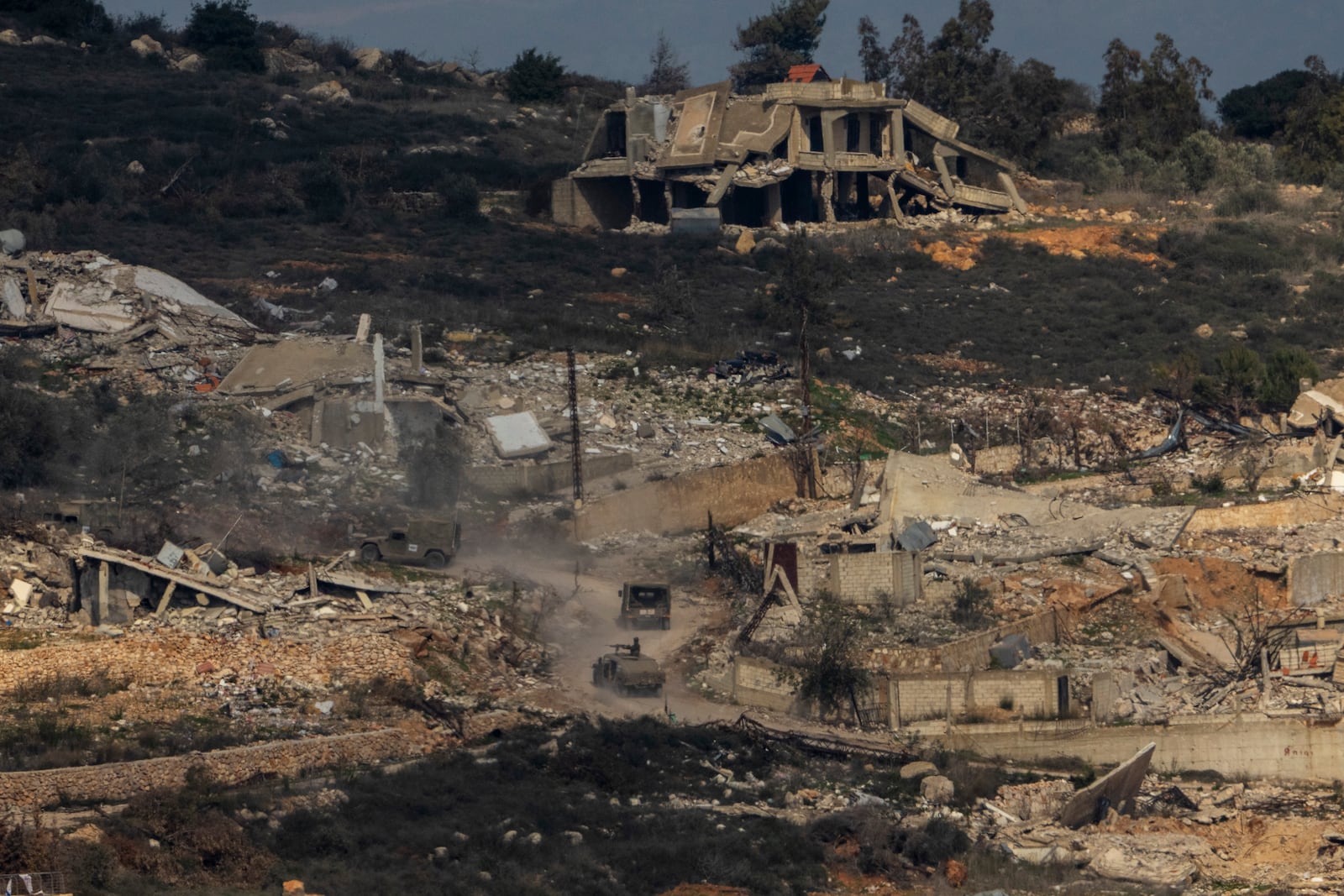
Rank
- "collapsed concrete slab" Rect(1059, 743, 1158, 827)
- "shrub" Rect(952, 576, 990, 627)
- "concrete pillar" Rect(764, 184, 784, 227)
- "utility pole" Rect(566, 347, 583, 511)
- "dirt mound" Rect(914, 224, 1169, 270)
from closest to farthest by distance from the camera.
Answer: "collapsed concrete slab" Rect(1059, 743, 1158, 827) < "shrub" Rect(952, 576, 990, 627) < "utility pole" Rect(566, 347, 583, 511) < "dirt mound" Rect(914, 224, 1169, 270) < "concrete pillar" Rect(764, 184, 784, 227)

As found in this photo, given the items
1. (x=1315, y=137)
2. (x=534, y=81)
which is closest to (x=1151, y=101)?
(x=1315, y=137)

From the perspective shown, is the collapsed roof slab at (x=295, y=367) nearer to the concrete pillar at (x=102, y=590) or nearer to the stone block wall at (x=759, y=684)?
the concrete pillar at (x=102, y=590)

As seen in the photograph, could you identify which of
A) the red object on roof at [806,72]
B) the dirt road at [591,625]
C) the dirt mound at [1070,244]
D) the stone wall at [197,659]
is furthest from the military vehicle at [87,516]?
the red object on roof at [806,72]

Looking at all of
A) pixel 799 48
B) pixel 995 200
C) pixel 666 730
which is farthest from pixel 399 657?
pixel 799 48

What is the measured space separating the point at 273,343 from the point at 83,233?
1014 centimetres

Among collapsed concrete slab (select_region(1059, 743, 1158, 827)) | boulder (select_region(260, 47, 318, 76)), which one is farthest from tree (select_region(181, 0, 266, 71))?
collapsed concrete slab (select_region(1059, 743, 1158, 827))

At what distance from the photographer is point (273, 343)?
38344 mm

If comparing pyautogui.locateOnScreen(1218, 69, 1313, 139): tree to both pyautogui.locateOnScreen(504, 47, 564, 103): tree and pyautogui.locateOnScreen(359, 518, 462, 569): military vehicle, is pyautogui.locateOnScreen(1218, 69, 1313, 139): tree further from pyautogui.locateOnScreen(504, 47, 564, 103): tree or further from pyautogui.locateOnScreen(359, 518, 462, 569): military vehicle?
pyautogui.locateOnScreen(359, 518, 462, 569): military vehicle

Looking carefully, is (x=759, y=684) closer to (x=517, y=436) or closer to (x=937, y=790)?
(x=937, y=790)

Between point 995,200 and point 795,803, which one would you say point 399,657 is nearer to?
point 795,803

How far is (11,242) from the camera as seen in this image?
140 feet

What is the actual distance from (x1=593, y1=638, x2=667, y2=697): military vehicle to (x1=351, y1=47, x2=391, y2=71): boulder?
51.5 metres

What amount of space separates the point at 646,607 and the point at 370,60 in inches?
1987

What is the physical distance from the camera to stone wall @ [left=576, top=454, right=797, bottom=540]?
108 feet
